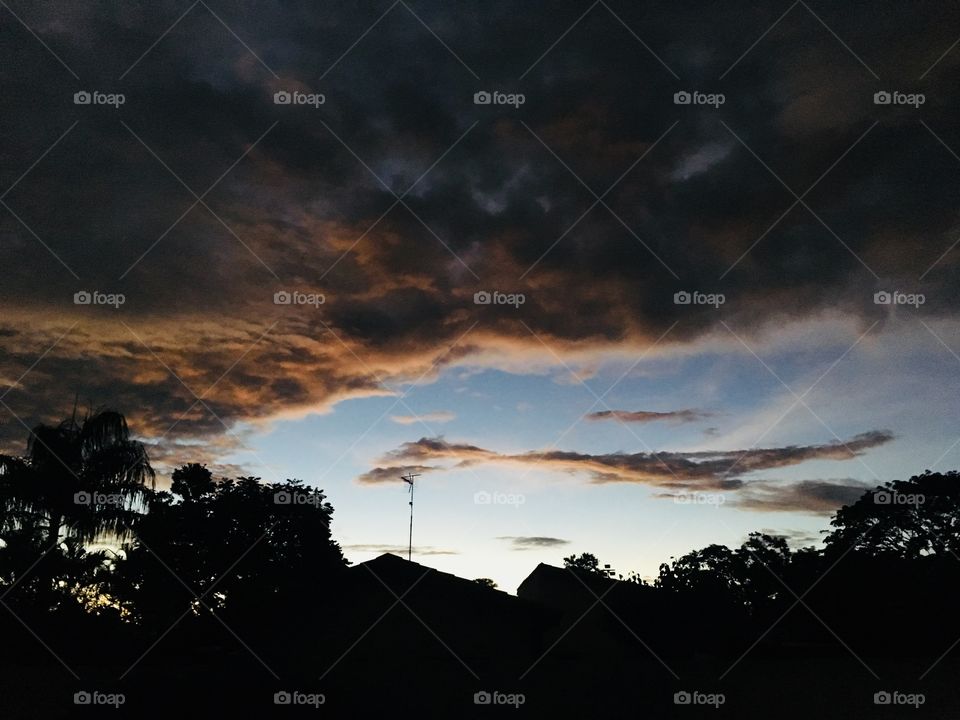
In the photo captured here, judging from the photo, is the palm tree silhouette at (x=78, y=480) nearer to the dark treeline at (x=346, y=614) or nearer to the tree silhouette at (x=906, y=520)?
the dark treeline at (x=346, y=614)

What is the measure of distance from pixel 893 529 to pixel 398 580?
33793mm

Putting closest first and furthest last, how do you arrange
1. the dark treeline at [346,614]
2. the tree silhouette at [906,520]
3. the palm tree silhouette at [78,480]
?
the dark treeline at [346,614] < the palm tree silhouette at [78,480] < the tree silhouette at [906,520]

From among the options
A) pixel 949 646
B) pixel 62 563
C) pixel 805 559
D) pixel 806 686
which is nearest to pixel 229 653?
pixel 62 563

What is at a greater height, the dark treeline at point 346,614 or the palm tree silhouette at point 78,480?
the palm tree silhouette at point 78,480

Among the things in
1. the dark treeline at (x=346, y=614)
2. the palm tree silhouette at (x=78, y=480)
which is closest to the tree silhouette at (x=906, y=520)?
the dark treeline at (x=346, y=614)

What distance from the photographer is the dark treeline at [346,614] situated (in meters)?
18.8

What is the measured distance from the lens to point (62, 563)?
86.8 ft

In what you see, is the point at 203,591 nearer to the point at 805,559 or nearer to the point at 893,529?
the point at 805,559

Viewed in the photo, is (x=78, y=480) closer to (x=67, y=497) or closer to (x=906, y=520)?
(x=67, y=497)

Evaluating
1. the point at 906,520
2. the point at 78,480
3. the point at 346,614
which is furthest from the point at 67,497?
the point at 906,520

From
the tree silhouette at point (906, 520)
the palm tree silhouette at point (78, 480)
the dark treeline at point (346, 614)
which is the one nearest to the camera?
the dark treeline at point (346, 614)

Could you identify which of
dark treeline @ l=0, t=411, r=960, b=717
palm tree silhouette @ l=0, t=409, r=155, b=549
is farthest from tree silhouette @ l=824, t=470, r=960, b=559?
palm tree silhouette @ l=0, t=409, r=155, b=549

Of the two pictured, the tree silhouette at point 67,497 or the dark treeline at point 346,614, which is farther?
the tree silhouette at point 67,497

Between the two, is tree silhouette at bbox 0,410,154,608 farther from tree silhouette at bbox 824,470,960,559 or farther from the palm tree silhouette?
tree silhouette at bbox 824,470,960,559
